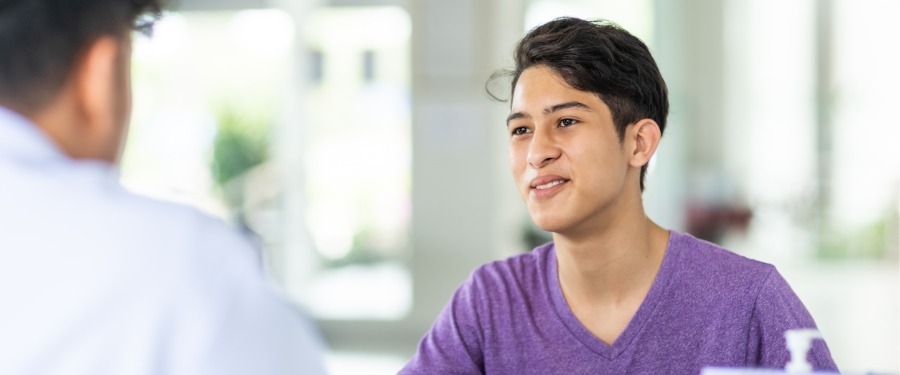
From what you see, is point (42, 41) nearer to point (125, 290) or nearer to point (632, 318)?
point (125, 290)

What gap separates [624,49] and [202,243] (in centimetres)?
97

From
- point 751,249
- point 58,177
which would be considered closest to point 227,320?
point 58,177

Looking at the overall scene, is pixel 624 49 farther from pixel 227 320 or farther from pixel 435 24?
pixel 435 24

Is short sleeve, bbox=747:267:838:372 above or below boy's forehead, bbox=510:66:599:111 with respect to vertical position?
below

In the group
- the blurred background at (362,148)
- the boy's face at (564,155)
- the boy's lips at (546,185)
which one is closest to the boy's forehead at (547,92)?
the boy's face at (564,155)

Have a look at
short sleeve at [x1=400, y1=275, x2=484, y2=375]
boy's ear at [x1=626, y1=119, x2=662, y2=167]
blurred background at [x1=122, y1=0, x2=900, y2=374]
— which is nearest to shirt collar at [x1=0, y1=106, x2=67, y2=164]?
short sleeve at [x1=400, y1=275, x2=484, y2=375]

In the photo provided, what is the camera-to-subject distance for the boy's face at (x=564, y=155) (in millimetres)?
1632

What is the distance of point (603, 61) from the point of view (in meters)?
1.65

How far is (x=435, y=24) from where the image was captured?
5.99 m

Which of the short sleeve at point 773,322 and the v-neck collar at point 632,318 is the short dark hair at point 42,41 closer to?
the v-neck collar at point 632,318

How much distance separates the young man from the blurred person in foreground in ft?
2.47

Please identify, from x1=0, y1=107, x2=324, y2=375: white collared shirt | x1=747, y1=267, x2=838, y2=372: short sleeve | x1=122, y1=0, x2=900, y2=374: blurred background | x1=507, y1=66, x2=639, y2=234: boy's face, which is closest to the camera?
x1=0, y1=107, x2=324, y2=375: white collared shirt

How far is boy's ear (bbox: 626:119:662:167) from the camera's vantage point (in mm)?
1707

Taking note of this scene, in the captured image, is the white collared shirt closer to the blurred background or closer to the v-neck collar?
the v-neck collar
